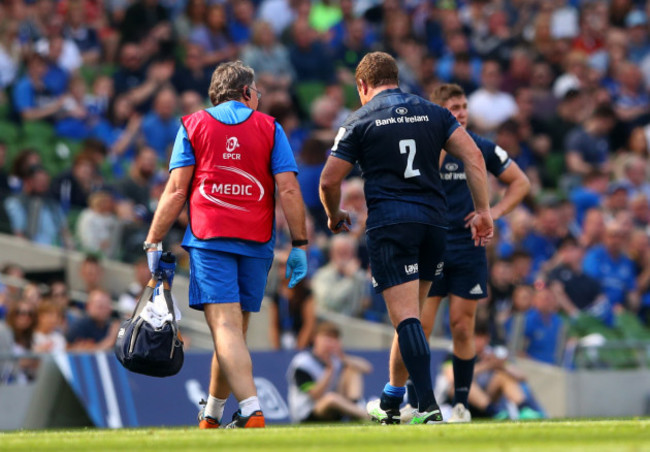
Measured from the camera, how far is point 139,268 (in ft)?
45.7

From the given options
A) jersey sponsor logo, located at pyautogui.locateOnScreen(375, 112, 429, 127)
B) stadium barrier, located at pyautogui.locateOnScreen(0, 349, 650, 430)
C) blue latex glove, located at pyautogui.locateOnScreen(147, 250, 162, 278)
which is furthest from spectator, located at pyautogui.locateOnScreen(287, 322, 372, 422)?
jersey sponsor logo, located at pyautogui.locateOnScreen(375, 112, 429, 127)

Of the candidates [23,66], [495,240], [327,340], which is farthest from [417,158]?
[23,66]

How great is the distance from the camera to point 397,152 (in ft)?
26.5

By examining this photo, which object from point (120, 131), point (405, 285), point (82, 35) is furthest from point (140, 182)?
point (405, 285)

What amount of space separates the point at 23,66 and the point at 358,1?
23.1 feet

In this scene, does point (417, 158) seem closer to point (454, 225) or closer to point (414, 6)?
point (454, 225)

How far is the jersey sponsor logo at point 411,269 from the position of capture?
8062mm

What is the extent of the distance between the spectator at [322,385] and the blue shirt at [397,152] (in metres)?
4.95

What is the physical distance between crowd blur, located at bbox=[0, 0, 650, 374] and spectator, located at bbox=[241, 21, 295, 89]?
34 millimetres

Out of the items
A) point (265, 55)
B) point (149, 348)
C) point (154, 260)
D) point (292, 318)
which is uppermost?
point (265, 55)

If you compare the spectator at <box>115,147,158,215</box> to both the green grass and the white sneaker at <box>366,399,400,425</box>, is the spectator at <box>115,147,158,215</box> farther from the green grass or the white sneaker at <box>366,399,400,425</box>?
the green grass

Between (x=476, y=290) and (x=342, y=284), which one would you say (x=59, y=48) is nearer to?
(x=342, y=284)

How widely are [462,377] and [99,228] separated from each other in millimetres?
6688

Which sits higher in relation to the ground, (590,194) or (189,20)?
(189,20)
